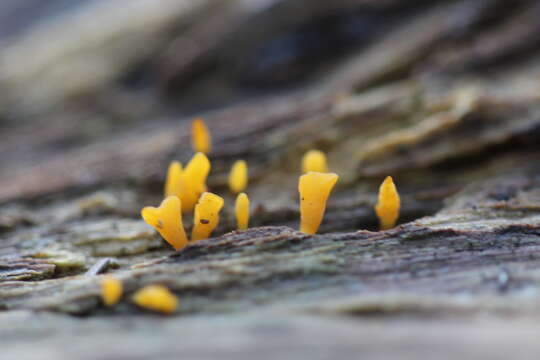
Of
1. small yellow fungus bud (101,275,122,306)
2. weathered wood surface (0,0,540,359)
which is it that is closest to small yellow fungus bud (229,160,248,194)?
weathered wood surface (0,0,540,359)

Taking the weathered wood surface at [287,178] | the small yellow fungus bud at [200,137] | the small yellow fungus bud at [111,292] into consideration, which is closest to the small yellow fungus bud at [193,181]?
the weathered wood surface at [287,178]

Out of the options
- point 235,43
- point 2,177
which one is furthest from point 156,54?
point 2,177

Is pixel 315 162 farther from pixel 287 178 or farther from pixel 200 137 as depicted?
pixel 200 137

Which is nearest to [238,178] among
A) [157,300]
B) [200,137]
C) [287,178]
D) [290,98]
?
[287,178]

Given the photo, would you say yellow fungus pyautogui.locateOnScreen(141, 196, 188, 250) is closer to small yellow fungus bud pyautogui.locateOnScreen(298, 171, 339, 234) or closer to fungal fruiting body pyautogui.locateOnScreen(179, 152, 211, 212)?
fungal fruiting body pyautogui.locateOnScreen(179, 152, 211, 212)

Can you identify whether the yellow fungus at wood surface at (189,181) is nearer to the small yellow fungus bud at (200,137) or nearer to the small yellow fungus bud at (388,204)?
the small yellow fungus bud at (200,137)

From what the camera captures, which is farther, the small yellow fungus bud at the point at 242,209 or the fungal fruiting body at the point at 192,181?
the fungal fruiting body at the point at 192,181
